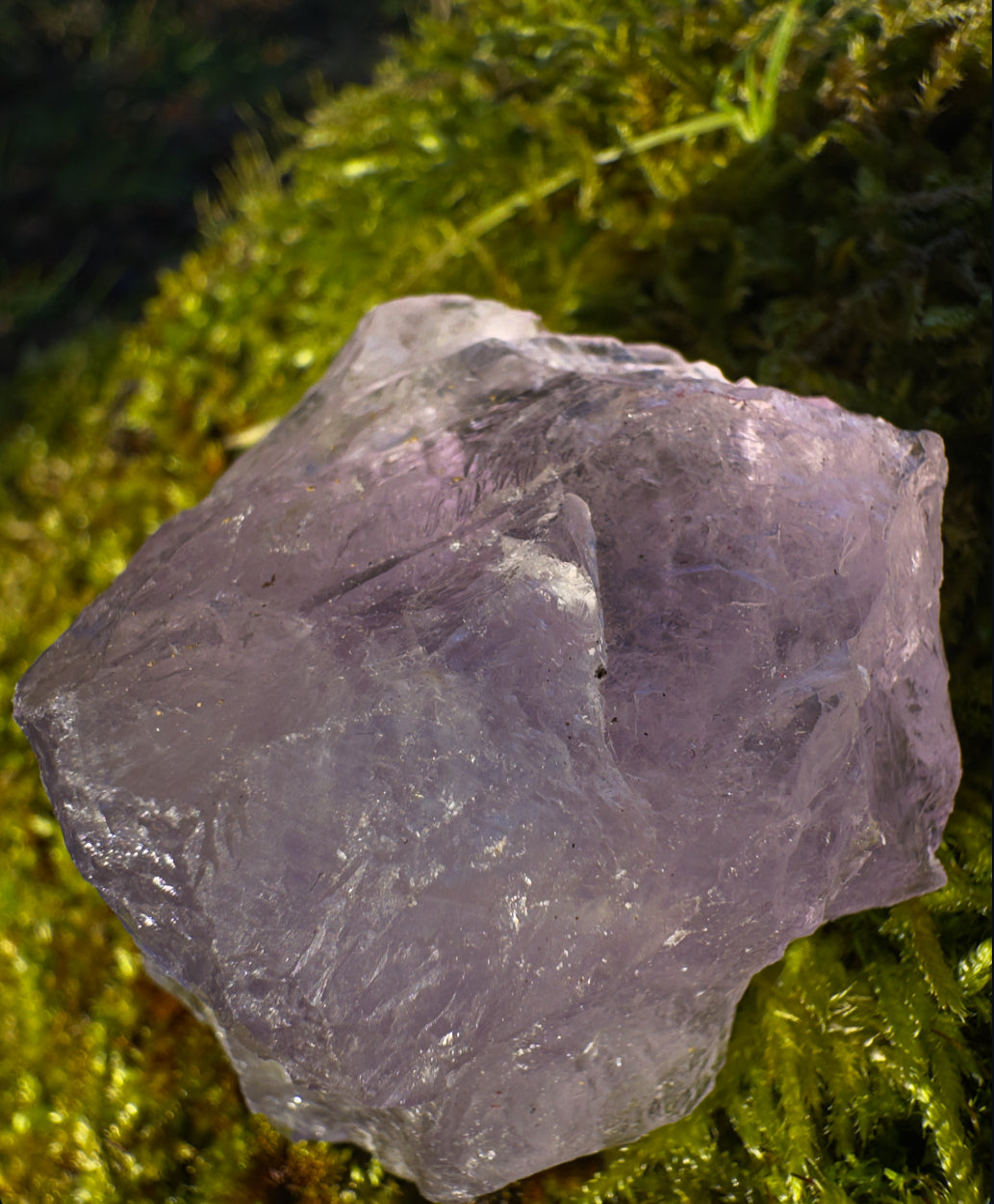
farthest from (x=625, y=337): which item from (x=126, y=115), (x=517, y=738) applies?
(x=126, y=115)

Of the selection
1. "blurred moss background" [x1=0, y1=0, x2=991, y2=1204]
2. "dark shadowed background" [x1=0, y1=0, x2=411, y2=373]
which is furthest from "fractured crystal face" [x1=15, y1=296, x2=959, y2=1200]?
"dark shadowed background" [x1=0, y1=0, x2=411, y2=373]

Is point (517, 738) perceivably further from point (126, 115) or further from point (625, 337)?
point (126, 115)

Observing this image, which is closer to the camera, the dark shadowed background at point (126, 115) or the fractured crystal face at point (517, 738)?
the fractured crystal face at point (517, 738)

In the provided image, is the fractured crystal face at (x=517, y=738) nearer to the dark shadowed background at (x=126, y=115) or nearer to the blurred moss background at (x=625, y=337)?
the blurred moss background at (x=625, y=337)

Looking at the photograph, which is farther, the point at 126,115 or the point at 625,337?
the point at 126,115

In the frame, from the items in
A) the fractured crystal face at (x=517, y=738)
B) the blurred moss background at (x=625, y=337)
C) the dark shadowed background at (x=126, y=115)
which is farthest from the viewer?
the dark shadowed background at (x=126, y=115)

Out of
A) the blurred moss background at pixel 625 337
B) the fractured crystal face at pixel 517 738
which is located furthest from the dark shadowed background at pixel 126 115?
the fractured crystal face at pixel 517 738

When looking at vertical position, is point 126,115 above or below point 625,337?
above

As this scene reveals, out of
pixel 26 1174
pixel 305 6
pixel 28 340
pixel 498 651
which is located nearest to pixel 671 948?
pixel 498 651
